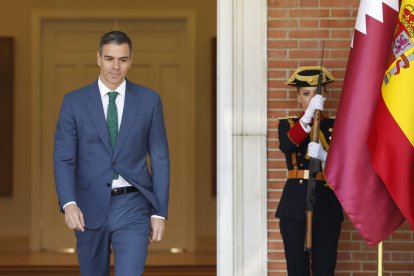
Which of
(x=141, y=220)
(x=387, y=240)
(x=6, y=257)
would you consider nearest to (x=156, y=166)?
(x=141, y=220)

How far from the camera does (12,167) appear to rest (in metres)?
11.6

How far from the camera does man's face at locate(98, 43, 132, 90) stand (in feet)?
17.3

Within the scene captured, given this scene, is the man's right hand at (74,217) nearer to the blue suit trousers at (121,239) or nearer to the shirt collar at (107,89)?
the blue suit trousers at (121,239)

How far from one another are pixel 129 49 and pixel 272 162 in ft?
5.87

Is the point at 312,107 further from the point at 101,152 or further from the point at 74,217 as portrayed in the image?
the point at 74,217

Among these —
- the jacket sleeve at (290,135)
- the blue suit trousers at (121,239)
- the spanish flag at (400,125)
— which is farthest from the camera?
the jacket sleeve at (290,135)

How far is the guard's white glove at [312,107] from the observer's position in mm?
5887

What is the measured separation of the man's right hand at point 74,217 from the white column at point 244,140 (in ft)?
5.94

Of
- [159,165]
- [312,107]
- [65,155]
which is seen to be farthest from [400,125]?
[65,155]

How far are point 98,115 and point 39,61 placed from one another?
6.32 meters

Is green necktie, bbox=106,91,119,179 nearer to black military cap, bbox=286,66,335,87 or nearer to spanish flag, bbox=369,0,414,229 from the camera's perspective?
black military cap, bbox=286,66,335,87

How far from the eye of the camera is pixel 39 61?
11.5 m

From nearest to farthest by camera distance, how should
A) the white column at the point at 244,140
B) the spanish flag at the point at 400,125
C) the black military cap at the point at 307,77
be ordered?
1. the spanish flag at the point at 400,125
2. the black military cap at the point at 307,77
3. the white column at the point at 244,140

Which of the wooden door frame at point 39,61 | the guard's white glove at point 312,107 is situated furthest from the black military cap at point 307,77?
the wooden door frame at point 39,61
